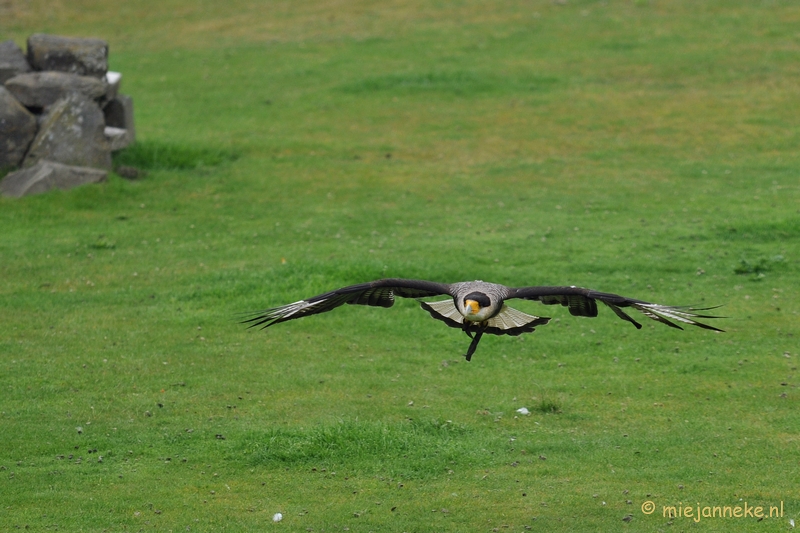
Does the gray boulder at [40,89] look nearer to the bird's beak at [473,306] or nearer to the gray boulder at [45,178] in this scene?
the gray boulder at [45,178]

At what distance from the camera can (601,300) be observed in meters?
8.83

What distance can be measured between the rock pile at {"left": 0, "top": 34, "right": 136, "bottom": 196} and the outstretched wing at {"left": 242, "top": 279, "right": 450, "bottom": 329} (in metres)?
10.2

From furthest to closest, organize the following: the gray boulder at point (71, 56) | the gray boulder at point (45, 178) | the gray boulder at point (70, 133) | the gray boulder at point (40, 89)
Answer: the gray boulder at point (71, 56) → the gray boulder at point (40, 89) → the gray boulder at point (70, 133) → the gray boulder at point (45, 178)

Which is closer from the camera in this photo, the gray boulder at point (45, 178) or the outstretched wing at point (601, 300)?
the outstretched wing at point (601, 300)

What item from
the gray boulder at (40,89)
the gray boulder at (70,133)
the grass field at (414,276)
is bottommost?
the grass field at (414,276)

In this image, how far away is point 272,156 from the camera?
2119cm

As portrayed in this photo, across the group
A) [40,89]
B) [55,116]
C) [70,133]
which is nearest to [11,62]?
[40,89]

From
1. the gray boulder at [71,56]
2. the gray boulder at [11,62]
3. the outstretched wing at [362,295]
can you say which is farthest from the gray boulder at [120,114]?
the outstretched wing at [362,295]


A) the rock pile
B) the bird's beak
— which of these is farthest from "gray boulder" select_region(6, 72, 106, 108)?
the bird's beak

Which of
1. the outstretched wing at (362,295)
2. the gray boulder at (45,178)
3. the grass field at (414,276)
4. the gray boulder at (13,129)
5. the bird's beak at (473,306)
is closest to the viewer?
the bird's beak at (473,306)

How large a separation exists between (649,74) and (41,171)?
14.9 meters

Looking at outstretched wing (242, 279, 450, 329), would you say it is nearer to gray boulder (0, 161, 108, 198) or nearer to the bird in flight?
the bird in flight

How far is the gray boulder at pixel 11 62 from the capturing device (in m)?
19.9

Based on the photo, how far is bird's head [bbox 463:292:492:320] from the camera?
30.4 feet
